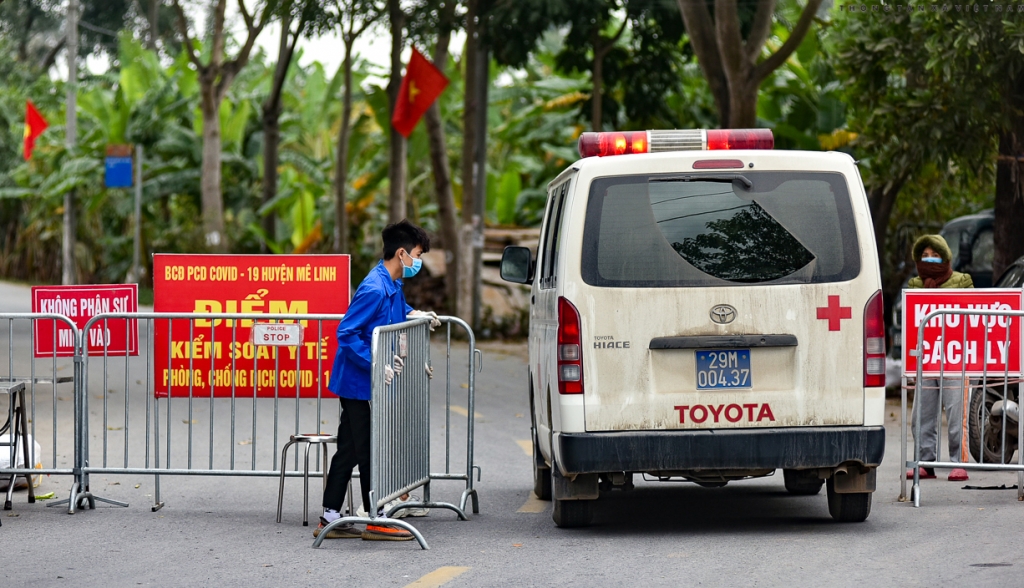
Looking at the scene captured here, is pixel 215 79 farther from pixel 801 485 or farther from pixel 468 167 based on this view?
pixel 801 485

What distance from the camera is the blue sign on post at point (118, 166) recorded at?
25.3 m

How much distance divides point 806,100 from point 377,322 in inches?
728

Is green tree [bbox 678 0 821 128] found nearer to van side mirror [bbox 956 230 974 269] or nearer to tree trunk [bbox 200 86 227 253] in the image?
van side mirror [bbox 956 230 974 269]

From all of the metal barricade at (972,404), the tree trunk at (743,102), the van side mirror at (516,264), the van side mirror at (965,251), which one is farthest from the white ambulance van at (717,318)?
the van side mirror at (965,251)

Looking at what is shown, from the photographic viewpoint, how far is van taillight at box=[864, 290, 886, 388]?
7.01 metres

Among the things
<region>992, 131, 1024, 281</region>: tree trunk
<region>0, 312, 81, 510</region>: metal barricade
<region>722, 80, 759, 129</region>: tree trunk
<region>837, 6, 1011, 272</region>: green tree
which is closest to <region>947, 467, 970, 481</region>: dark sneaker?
<region>837, 6, 1011, 272</region>: green tree

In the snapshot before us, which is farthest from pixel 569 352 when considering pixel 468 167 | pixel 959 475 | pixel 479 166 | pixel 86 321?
pixel 479 166

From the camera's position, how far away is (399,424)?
24.6 ft

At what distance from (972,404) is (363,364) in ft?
15.8

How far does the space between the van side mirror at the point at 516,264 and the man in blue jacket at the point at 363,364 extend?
1147 mm

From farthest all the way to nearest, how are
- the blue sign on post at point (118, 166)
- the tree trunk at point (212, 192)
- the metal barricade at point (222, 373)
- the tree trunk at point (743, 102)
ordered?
the tree trunk at point (212, 192) < the blue sign on post at point (118, 166) < the tree trunk at point (743, 102) < the metal barricade at point (222, 373)

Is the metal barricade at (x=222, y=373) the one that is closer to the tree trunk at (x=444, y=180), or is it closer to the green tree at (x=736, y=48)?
the green tree at (x=736, y=48)

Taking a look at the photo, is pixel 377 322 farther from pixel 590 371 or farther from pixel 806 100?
pixel 806 100

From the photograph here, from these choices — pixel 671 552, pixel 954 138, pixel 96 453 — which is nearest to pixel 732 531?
pixel 671 552
